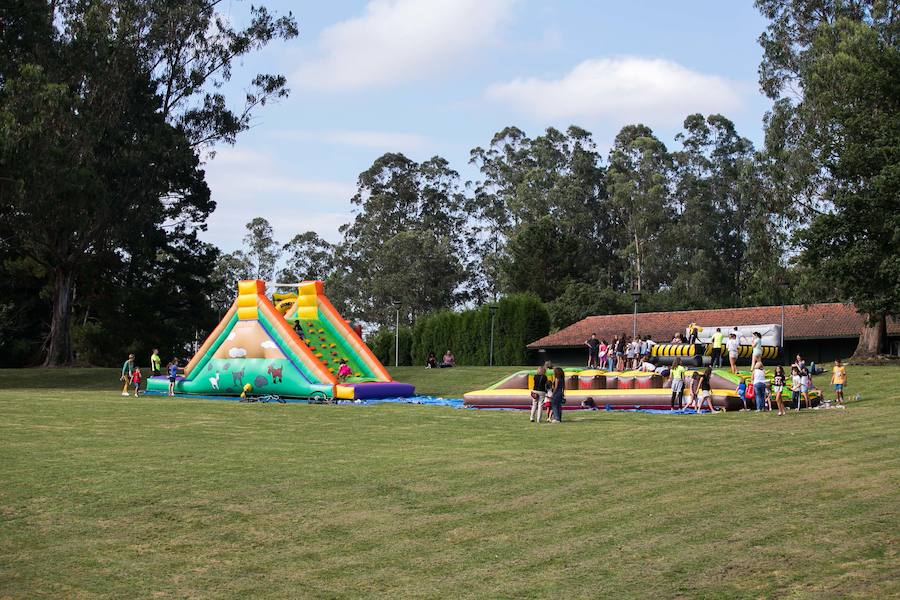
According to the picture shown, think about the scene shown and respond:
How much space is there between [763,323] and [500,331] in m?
13.7

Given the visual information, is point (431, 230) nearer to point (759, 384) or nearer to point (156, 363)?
point (156, 363)

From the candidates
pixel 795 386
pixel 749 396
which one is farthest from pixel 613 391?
pixel 795 386

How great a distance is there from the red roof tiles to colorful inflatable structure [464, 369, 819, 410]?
64.5 feet

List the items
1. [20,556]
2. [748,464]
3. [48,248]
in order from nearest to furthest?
[20,556]
[748,464]
[48,248]

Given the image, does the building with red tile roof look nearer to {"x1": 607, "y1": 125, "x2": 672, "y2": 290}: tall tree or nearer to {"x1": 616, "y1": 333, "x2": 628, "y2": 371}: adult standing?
{"x1": 616, "y1": 333, "x2": 628, "y2": 371}: adult standing

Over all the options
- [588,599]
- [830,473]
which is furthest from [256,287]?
[588,599]

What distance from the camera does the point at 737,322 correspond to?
155 ft

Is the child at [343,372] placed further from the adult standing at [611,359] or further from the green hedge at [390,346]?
the green hedge at [390,346]

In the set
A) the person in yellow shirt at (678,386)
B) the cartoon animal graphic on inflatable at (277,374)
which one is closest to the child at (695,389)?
the person in yellow shirt at (678,386)

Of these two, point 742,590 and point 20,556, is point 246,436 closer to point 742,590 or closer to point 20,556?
point 20,556

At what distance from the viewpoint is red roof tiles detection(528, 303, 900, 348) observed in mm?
44375

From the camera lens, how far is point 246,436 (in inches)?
695

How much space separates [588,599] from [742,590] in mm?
1305

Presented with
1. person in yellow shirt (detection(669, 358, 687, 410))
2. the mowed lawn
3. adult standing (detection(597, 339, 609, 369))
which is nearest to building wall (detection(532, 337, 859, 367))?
adult standing (detection(597, 339, 609, 369))
